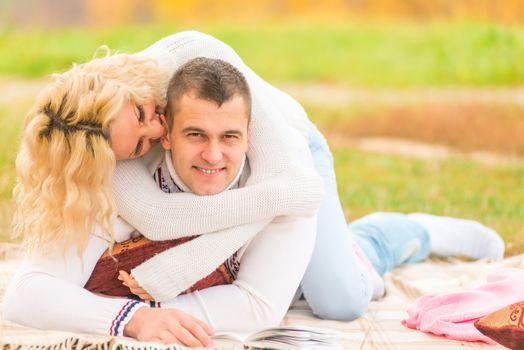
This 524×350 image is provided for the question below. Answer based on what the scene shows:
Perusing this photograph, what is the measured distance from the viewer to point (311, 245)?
124 inches

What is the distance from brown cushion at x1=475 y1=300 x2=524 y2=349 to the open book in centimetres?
46

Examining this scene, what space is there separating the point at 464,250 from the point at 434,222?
0.21 m

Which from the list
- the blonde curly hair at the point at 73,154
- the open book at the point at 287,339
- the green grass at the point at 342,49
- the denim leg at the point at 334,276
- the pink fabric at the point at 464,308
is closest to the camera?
the open book at the point at 287,339

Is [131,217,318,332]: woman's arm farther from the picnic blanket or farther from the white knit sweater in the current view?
the picnic blanket

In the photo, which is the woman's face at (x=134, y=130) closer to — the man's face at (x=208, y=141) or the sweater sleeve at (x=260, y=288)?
the man's face at (x=208, y=141)

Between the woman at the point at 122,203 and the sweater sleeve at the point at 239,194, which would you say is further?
the sweater sleeve at the point at 239,194

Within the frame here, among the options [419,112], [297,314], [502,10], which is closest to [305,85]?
[419,112]

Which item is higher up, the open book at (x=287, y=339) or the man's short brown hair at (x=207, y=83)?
the man's short brown hair at (x=207, y=83)

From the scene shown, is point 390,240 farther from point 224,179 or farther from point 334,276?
point 224,179

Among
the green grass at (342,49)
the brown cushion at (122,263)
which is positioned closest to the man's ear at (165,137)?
the brown cushion at (122,263)

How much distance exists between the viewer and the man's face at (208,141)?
2896 millimetres

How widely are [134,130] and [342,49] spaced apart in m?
9.77

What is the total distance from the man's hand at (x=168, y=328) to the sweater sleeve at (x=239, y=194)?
28 centimetres

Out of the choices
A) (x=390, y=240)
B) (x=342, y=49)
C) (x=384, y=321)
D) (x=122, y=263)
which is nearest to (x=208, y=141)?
(x=122, y=263)
